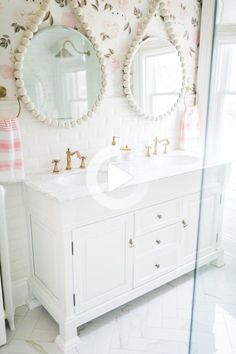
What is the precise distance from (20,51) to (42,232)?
111 cm

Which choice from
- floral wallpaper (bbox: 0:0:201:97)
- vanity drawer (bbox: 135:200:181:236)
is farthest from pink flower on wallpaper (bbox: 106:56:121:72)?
vanity drawer (bbox: 135:200:181:236)

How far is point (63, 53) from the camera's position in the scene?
80.4 inches

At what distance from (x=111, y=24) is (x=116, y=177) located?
1.11 metres

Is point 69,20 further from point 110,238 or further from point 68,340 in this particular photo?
point 68,340

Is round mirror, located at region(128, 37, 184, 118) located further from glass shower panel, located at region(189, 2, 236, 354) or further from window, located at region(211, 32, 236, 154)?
window, located at region(211, 32, 236, 154)

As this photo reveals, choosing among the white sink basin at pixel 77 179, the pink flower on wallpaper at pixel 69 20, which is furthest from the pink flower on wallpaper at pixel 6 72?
the white sink basin at pixel 77 179

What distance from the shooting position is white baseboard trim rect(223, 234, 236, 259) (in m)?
2.31

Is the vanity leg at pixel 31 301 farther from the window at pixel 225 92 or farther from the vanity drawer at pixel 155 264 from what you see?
the window at pixel 225 92

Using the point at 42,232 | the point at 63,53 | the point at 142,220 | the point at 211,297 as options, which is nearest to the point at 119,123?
the point at 63,53

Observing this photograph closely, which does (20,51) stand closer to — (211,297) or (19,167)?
(19,167)

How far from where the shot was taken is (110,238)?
189 cm

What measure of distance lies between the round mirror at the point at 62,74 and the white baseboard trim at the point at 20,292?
3.84 feet

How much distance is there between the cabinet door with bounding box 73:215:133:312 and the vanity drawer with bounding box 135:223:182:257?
0.27 ft
